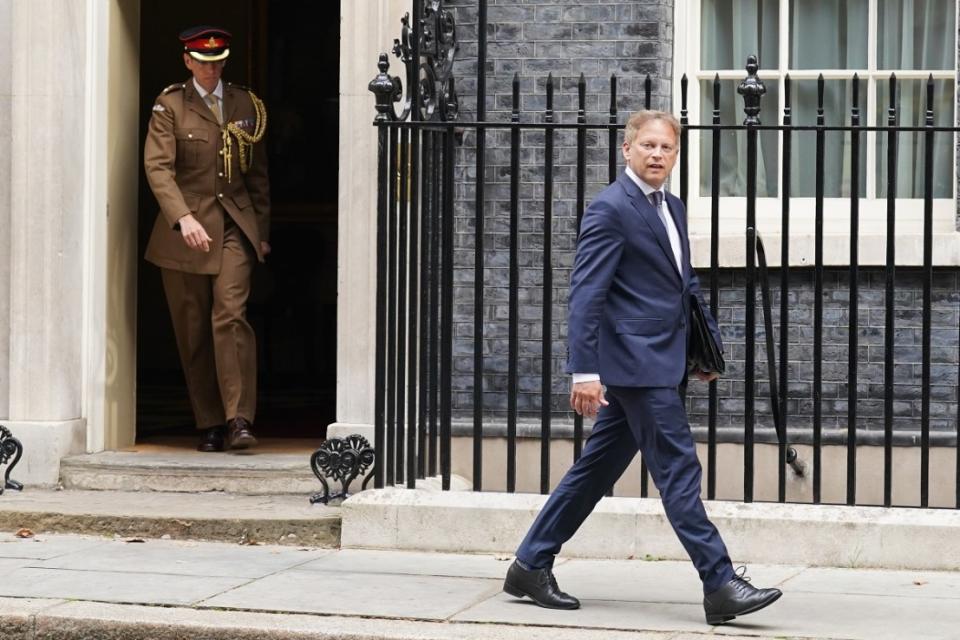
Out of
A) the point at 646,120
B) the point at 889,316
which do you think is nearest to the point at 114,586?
the point at 646,120

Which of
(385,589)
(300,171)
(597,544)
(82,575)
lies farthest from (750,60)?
(300,171)

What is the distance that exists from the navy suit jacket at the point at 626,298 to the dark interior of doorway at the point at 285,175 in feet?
25.3

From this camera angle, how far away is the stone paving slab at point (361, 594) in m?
6.53

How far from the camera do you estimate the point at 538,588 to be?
261 inches

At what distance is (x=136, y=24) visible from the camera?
9820 mm

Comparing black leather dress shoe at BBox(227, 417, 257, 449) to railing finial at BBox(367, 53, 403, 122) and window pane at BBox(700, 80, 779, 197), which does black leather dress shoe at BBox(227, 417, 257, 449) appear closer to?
railing finial at BBox(367, 53, 403, 122)

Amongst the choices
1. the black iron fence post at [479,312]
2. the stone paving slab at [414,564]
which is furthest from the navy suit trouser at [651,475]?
the black iron fence post at [479,312]

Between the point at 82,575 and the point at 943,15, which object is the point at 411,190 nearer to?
the point at 82,575

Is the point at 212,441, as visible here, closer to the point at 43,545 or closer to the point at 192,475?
the point at 192,475

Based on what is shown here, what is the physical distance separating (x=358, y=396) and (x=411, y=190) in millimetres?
1418

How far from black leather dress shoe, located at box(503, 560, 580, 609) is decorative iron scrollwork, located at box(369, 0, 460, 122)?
7.62 feet

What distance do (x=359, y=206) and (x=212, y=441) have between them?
1665 mm

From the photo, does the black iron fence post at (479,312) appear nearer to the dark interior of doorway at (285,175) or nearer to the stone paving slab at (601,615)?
the stone paving slab at (601,615)

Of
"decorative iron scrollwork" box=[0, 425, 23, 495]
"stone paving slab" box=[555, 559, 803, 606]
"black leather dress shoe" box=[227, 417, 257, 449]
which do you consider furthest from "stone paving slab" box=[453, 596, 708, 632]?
"decorative iron scrollwork" box=[0, 425, 23, 495]
